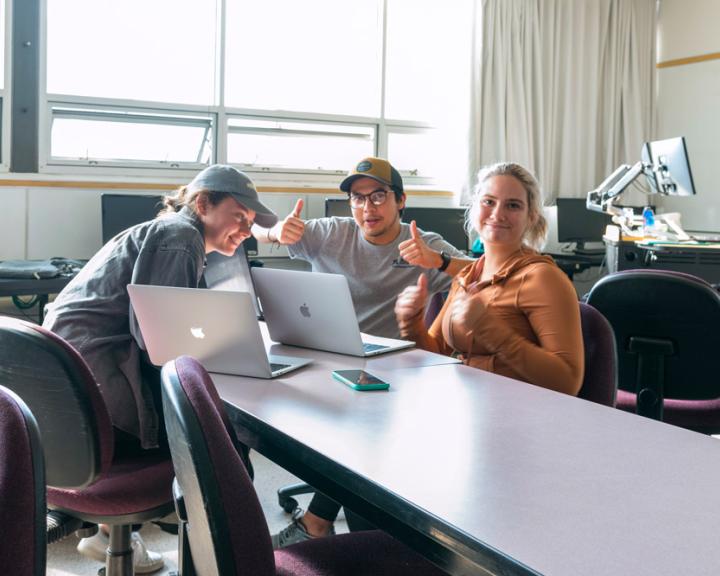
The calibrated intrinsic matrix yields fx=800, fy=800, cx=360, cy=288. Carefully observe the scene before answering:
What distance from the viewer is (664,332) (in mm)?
2236

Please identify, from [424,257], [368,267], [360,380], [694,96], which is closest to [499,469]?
[360,380]

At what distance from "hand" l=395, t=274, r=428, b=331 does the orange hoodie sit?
0.10 feet

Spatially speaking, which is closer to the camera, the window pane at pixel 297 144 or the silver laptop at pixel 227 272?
the silver laptop at pixel 227 272

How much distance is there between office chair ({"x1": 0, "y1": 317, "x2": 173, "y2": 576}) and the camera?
149 centimetres

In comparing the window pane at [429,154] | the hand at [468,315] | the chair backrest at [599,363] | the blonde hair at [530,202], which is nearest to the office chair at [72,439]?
the hand at [468,315]

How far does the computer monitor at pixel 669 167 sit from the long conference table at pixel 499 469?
3064mm

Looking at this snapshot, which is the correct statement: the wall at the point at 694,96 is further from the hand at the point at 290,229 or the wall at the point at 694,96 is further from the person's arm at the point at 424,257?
the hand at the point at 290,229

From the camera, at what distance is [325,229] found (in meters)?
2.85

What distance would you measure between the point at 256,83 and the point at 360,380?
387cm

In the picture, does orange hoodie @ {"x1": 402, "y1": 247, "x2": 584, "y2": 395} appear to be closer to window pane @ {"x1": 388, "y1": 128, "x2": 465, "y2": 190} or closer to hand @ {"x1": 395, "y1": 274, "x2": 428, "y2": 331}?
hand @ {"x1": 395, "y1": 274, "x2": 428, "y2": 331}

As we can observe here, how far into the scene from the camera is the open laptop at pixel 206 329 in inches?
64.0

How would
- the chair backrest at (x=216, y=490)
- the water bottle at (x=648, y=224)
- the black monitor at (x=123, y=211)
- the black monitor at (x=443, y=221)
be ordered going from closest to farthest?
the chair backrest at (x=216, y=490), the black monitor at (x=123, y=211), the water bottle at (x=648, y=224), the black monitor at (x=443, y=221)

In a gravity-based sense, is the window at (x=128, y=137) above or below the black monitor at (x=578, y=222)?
above

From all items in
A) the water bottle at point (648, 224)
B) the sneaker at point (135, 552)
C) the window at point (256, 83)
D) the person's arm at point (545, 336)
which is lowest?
the sneaker at point (135, 552)
